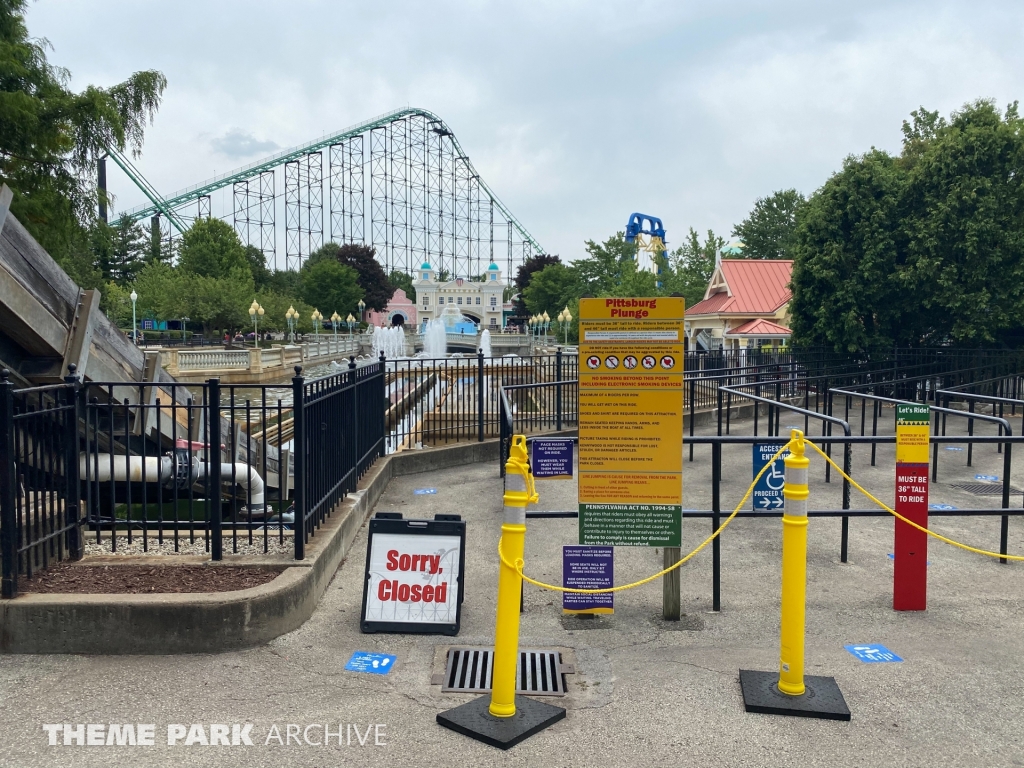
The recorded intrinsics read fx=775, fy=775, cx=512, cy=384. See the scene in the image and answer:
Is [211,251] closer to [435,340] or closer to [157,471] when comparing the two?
[435,340]

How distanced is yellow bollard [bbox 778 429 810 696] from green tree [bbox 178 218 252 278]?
239 ft

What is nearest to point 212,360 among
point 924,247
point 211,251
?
point 924,247

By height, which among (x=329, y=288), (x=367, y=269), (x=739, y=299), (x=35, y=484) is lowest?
(x=35, y=484)

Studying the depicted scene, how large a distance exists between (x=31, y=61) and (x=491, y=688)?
44.4ft

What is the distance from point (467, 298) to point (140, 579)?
143m

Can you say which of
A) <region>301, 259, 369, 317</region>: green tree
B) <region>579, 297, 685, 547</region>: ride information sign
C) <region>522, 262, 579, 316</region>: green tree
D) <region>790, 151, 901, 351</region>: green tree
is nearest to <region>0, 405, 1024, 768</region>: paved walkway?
<region>579, 297, 685, 547</region>: ride information sign

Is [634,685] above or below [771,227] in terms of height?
below

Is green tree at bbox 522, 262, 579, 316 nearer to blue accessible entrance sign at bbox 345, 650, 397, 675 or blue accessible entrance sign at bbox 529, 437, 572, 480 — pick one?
blue accessible entrance sign at bbox 529, 437, 572, 480

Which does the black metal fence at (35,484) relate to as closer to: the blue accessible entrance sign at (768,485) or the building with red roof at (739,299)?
the blue accessible entrance sign at (768,485)

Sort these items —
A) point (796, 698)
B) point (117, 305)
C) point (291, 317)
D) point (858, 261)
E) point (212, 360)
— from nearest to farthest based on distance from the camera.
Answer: point (796, 698) → point (858, 261) → point (212, 360) → point (117, 305) → point (291, 317)

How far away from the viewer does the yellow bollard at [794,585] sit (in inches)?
175

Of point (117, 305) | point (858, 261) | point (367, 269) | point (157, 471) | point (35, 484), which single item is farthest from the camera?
point (367, 269)

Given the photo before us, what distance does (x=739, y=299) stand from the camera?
42562 millimetres

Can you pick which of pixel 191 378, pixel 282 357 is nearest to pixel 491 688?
pixel 191 378
